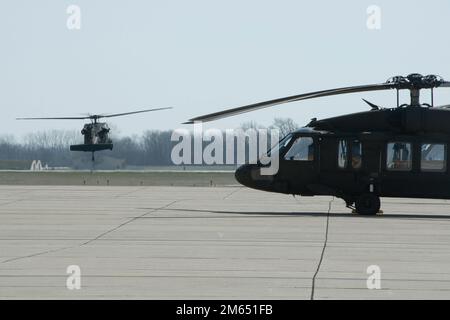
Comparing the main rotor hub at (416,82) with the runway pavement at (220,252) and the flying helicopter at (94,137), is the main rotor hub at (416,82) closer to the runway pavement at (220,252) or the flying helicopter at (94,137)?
the runway pavement at (220,252)

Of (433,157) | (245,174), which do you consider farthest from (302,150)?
(433,157)

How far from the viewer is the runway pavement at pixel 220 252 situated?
1146cm

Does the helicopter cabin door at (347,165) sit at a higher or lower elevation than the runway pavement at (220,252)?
higher

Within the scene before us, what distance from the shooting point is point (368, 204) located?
80.0 feet

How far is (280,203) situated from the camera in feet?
101

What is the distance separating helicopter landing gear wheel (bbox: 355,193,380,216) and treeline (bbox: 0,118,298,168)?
99039mm

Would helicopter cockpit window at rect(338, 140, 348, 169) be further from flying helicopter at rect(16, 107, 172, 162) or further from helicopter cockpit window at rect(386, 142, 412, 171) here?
→ flying helicopter at rect(16, 107, 172, 162)

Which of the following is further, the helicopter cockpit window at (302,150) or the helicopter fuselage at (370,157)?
the helicopter cockpit window at (302,150)

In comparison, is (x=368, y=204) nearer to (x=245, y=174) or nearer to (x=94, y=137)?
(x=245, y=174)

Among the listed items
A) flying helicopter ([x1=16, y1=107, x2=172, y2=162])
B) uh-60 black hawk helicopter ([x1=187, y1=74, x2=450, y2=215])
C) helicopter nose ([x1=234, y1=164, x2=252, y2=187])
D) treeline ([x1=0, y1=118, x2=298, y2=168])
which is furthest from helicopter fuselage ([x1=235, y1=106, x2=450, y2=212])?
treeline ([x1=0, y1=118, x2=298, y2=168])

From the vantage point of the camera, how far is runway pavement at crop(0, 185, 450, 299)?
11.5 meters

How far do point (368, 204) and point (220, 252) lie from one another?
9.65 meters

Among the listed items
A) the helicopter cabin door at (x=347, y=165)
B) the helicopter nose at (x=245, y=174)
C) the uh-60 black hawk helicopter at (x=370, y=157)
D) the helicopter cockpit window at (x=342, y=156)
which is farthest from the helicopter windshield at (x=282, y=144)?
the helicopter cockpit window at (x=342, y=156)
